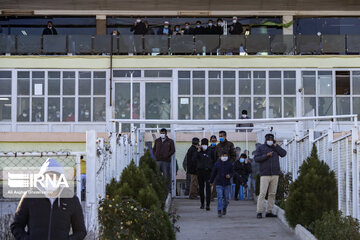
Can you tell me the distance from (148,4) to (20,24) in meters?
6.76

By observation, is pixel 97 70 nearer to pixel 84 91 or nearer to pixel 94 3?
pixel 84 91

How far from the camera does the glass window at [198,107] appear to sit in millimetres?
34500

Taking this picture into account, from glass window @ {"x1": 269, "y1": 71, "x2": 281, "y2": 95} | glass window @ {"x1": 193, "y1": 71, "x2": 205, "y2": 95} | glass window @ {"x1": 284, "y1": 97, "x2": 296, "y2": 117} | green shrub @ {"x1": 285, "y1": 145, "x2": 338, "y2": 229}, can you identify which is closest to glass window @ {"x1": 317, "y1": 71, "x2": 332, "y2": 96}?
glass window @ {"x1": 284, "y1": 97, "x2": 296, "y2": 117}

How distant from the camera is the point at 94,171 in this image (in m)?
11.3

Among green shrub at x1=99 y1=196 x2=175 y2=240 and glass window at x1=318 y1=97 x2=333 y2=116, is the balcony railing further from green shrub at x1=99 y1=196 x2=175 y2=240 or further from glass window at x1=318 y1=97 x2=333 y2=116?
green shrub at x1=99 y1=196 x2=175 y2=240

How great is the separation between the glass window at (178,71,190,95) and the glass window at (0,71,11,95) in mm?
7534

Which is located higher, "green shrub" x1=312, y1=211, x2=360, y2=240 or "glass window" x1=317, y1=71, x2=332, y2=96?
"glass window" x1=317, y1=71, x2=332, y2=96

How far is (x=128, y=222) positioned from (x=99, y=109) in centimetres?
2454

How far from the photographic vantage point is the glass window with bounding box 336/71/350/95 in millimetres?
34812

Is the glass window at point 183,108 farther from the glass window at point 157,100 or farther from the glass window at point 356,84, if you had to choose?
the glass window at point 356,84

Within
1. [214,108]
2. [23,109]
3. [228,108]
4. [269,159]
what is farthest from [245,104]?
[269,159]

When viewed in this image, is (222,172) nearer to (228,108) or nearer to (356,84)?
Result: (228,108)

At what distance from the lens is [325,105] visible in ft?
114

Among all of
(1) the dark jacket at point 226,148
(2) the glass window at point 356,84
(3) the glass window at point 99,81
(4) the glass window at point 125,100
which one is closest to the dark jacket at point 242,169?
(1) the dark jacket at point 226,148
